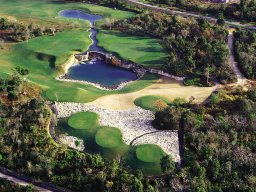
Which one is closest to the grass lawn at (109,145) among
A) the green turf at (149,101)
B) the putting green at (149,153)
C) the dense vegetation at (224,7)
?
the putting green at (149,153)

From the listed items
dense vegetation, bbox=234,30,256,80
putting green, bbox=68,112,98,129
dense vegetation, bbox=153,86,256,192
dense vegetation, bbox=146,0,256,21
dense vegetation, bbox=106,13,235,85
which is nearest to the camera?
dense vegetation, bbox=153,86,256,192

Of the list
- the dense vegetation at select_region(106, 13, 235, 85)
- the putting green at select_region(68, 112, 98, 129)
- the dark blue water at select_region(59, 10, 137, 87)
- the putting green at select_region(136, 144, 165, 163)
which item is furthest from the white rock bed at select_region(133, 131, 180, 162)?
the dark blue water at select_region(59, 10, 137, 87)

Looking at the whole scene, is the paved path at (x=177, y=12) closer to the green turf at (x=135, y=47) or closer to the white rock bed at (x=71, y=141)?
the green turf at (x=135, y=47)

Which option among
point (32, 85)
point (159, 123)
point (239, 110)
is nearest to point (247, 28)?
point (239, 110)

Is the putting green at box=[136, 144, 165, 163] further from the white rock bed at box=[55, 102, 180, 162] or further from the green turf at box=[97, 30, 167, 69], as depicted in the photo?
the green turf at box=[97, 30, 167, 69]

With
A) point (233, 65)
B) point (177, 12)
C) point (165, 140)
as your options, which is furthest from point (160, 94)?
point (177, 12)

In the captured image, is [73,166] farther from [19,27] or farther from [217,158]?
[19,27]
